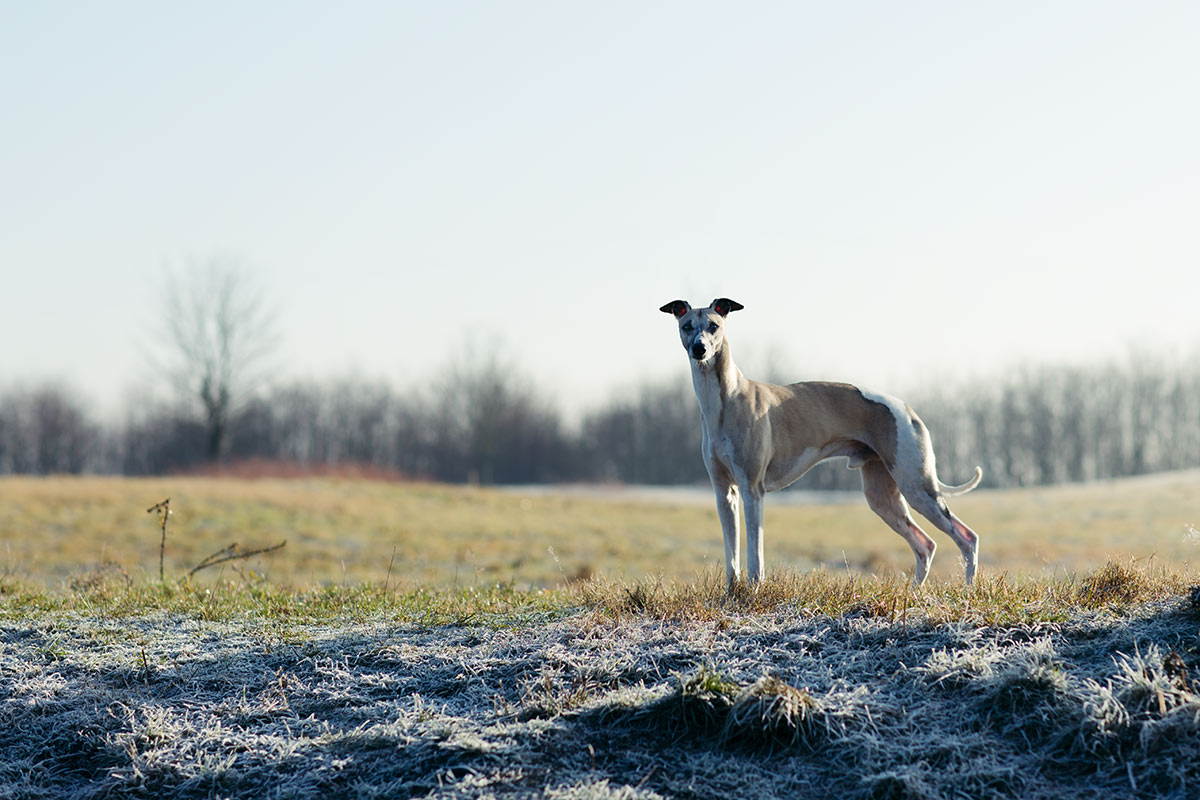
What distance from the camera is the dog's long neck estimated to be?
23.7ft

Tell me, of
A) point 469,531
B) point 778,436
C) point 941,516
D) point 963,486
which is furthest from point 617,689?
point 469,531

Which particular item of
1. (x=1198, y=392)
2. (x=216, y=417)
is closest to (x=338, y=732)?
(x=216, y=417)

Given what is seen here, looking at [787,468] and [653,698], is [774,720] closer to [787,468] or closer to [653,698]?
[653,698]

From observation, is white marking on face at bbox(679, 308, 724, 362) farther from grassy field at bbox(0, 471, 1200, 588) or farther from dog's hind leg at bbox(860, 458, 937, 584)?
grassy field at bbox(0, 471, 1200, 588)

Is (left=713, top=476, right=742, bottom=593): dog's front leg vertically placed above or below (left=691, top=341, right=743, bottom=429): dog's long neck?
below

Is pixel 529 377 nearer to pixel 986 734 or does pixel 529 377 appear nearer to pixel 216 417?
pixel 216 417

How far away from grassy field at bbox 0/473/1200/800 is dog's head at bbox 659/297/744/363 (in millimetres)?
1552

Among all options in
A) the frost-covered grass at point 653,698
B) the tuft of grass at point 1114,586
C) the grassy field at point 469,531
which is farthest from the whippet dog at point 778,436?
the grassy field at point 469,531

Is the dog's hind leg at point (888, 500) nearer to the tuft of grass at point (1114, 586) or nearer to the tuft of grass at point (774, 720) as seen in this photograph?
the tuft of grass at point (1114, 586)

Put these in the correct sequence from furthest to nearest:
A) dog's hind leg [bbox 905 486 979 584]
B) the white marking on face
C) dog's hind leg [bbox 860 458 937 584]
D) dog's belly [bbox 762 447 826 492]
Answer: dog's hind leg [bbox 860 458 937 584] < dog's hind leg [bbox 905 486 979 584] < dog's belly [bbox 762 447 826 492] < the white marking on face

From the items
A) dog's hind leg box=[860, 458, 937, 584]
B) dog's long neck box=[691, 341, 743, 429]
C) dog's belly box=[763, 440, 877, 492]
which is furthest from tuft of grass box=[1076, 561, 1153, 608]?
dog's long neck box=[691, 341, 743, 429]

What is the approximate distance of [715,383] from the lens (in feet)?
23.7

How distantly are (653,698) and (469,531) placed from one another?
68.3ft

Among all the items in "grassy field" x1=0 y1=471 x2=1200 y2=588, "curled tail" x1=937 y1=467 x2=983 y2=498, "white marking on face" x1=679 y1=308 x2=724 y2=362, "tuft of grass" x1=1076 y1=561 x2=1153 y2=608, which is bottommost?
"grassy field" x1=0 y1=471 x2=1200 y2=588
